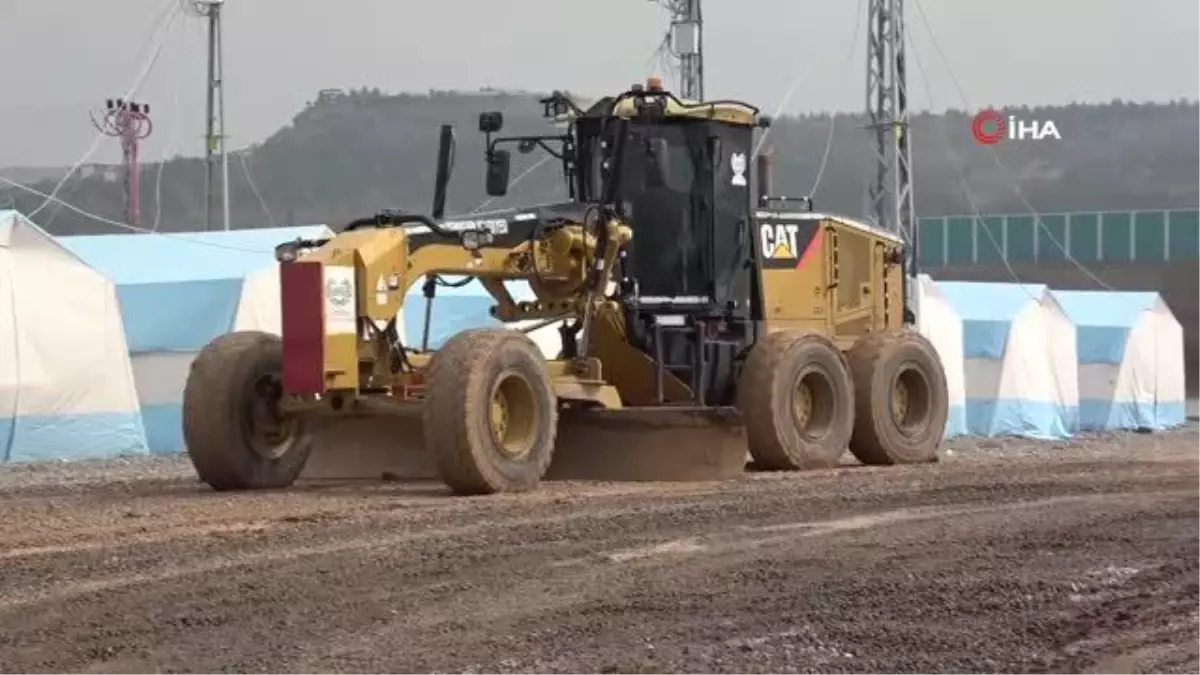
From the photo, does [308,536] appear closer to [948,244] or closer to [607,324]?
[607,324]

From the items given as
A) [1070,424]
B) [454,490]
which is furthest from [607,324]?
[1070,424]

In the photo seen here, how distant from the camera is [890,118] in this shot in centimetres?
3105

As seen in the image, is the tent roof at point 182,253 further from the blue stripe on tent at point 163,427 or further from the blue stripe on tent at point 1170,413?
the blue stripe on tent at point 1170,413

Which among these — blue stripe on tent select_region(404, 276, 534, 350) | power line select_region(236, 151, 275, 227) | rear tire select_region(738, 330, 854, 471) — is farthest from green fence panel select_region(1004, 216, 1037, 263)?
rear tire select_region(738, 330, 854, 471)

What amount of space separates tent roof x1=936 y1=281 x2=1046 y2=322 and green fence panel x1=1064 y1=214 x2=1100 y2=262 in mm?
23928

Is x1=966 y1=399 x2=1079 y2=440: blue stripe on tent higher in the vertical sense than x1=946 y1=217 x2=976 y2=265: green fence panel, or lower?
lower

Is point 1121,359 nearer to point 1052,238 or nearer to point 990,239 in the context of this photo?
point 1052,238

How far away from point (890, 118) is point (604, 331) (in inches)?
732

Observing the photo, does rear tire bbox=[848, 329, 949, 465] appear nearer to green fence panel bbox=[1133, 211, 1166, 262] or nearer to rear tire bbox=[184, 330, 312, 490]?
rear tire bbox=[184, 330, 312, 490]

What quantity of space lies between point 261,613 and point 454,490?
14.1ft

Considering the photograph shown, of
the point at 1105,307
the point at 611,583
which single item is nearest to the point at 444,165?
the point at 611,583

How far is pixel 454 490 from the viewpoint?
11.2 meters

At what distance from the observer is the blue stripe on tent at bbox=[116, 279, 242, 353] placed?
2147 centimetres

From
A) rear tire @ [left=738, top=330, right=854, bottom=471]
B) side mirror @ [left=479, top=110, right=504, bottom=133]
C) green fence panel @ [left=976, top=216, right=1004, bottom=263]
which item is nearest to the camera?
rear tire @ [left=738, top=330, right=854, bottom=471]
